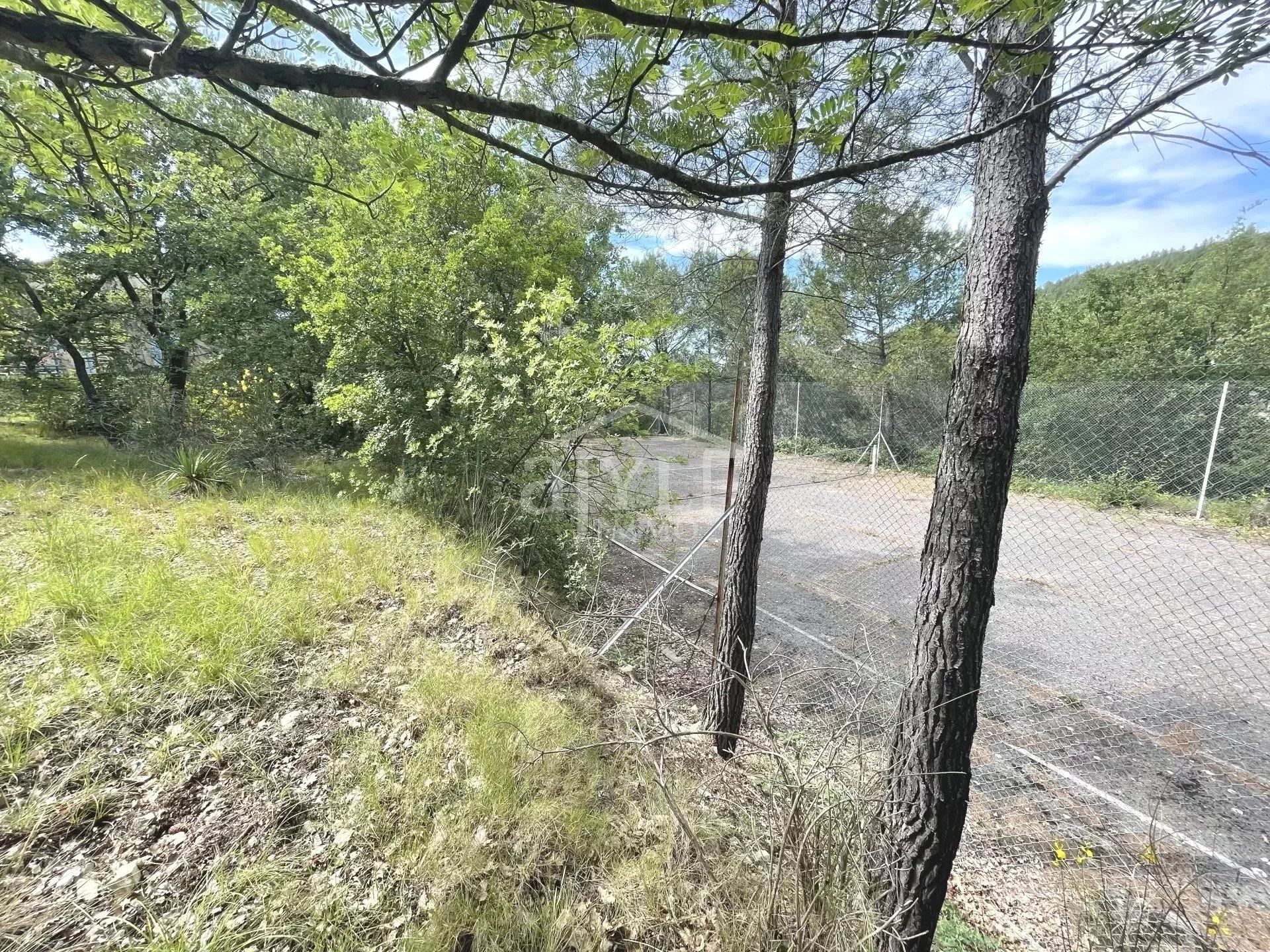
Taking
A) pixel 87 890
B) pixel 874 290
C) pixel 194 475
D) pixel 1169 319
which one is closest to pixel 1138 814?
pixel 87 890

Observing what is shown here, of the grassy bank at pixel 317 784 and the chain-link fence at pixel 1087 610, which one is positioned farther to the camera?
the chain-link fence at pixel 1087 610

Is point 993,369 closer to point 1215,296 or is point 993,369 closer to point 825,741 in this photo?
point 825,741

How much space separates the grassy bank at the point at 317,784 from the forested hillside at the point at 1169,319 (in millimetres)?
11615

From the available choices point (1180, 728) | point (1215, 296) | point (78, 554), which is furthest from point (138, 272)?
point (1215, 296)

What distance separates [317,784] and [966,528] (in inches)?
85.9

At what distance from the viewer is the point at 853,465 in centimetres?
831

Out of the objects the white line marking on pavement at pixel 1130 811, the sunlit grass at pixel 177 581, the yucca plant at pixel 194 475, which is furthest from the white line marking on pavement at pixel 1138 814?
the yucca plant at pixel 194 475

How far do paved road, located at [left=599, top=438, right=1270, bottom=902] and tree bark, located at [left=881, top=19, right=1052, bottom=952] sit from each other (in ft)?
0.82

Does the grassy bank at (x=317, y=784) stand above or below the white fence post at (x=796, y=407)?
below

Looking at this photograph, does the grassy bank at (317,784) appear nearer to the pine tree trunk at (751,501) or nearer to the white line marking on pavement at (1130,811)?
the pine tree trunk at (751,501)

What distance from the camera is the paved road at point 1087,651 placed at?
190 centimetres

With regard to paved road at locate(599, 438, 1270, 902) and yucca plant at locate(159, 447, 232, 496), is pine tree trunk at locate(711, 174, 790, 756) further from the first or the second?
yucca plant at locate(159, 447, 232, 496)

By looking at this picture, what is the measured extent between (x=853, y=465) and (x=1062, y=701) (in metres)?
6.15

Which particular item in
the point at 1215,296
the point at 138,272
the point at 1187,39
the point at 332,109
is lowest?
the point at 1187,39
